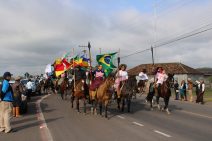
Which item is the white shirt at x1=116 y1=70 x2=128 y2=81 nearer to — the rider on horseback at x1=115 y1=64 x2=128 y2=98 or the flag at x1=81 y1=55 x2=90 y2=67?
the rider on horseback at x1=115 y1=64 x2=128 y2=98

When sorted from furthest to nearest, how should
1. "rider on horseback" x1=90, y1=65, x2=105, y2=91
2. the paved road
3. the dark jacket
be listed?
"rider on horseback" x1=90, y1=65, x2=105, y2=91, the dark jacket, the paved road

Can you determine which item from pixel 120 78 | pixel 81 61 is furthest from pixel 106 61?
pixel 81 61

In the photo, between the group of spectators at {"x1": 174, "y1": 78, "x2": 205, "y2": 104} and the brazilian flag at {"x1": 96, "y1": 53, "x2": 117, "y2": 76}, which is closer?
the brazilian flag at {"x1": 96, "y1": 53, "x2": 117, "y2": 76}

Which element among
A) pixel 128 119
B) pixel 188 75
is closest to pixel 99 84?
pixel 128 119

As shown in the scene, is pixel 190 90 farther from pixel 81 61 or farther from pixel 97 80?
pixel 97 80

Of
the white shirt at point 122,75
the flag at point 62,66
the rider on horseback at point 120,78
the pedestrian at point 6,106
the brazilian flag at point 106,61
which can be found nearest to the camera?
the pedestrian at point 6,106

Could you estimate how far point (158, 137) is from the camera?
11.2 metres

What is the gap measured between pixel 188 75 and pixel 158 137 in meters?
71.6

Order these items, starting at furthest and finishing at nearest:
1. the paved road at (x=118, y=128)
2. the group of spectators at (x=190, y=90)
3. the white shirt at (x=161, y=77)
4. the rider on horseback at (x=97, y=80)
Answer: the group of spectators at (x=190, y=90)
the white shirt at (x=161, y=77)
the rider on horseback at (x=97, y=80)
the paved road at (x=118, y=128)

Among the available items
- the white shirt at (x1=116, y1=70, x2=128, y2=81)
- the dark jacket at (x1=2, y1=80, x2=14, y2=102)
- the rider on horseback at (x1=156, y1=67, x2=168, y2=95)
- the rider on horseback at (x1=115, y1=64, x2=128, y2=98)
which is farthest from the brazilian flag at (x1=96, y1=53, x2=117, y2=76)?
the dark jacket at (x1=2, y1=80, x2=14, y2=102)

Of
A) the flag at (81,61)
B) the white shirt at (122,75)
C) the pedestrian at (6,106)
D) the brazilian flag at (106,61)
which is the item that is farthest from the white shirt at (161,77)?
the pedestrian at (6,106)

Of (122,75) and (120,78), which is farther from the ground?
(122,75)

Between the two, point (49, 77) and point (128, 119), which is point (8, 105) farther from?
point (49, 77)

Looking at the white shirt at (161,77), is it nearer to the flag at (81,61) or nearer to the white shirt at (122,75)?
the white shirt at (122,75)
